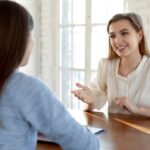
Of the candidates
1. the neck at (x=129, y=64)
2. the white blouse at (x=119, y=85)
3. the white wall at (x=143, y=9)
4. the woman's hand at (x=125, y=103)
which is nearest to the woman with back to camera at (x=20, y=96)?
the woman's hand at (x=125, y=103)

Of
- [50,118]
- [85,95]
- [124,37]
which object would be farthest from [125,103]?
[50,118]

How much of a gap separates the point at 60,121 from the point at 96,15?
3.20 metres

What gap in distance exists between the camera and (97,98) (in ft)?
7.45

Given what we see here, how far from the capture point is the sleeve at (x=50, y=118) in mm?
897

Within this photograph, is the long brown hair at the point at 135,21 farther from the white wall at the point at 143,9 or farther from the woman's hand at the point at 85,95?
the white wall at the point at 143,9

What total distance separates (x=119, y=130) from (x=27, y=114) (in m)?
0.75

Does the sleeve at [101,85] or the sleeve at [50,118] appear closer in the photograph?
the sleeve at [50,118]

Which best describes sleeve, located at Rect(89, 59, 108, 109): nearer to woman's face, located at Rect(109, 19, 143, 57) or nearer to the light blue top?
woman's face, located at Rect(109, 19, 143, 57)

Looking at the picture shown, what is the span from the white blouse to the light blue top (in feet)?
4.05

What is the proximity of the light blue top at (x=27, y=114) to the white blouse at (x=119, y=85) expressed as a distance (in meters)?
1.24

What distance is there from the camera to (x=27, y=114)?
2.93 feet

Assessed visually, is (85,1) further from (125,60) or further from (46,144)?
(46,144)

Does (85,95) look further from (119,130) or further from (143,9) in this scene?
(143,9)

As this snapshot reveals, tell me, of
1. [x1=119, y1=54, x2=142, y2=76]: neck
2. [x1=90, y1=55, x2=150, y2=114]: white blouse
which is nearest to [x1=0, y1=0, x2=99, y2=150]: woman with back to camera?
[x1=90, y1=55, x2=150, y2=114]: white blouse
